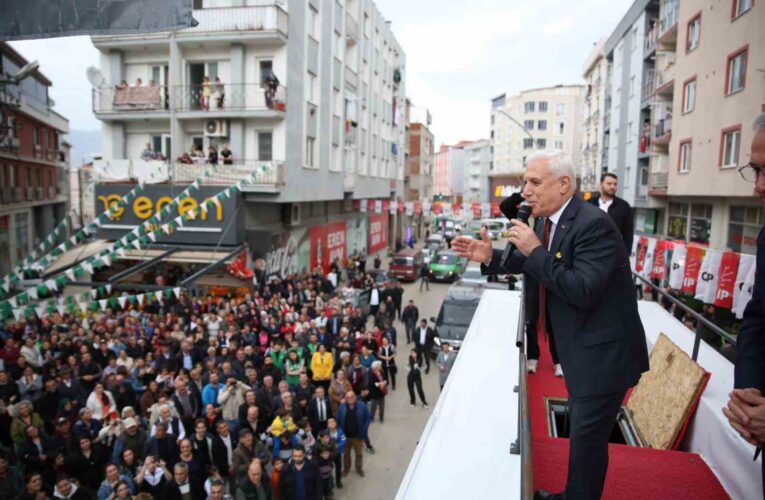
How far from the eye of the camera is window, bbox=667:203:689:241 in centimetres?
2375

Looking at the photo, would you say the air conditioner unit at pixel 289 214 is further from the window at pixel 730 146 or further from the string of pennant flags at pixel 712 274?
the window at pixel 730 146

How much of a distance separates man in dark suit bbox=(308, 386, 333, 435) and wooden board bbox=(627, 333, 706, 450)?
599 cm

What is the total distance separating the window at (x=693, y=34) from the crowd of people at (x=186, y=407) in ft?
55.0

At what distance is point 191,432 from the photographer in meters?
8.84

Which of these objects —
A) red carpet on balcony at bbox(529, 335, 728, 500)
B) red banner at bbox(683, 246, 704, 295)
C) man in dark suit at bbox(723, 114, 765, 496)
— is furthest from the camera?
red banner at bbox(683, 246, 704, 295)

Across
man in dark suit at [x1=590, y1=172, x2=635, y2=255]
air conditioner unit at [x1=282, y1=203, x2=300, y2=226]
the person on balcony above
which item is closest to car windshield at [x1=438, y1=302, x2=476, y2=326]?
man in dark suit at [x1=590, y1=172, x2=635, y2=255]

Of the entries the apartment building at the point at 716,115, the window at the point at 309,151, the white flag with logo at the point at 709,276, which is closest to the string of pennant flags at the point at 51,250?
the window at the point at 309,151

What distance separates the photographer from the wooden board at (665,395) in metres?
4.04

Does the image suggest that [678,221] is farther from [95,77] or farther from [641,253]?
[95,77]

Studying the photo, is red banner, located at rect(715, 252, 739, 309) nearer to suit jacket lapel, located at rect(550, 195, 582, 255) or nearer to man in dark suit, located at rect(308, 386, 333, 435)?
man in dark suit, located at rect(308, 386, 333, 435)

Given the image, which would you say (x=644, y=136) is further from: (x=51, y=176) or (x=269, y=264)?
(x=51, y=176)

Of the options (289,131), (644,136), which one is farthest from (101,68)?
(644,136)

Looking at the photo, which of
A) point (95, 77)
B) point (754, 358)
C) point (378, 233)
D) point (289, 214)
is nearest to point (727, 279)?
point (754, 358)

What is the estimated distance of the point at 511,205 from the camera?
10.5 feet
